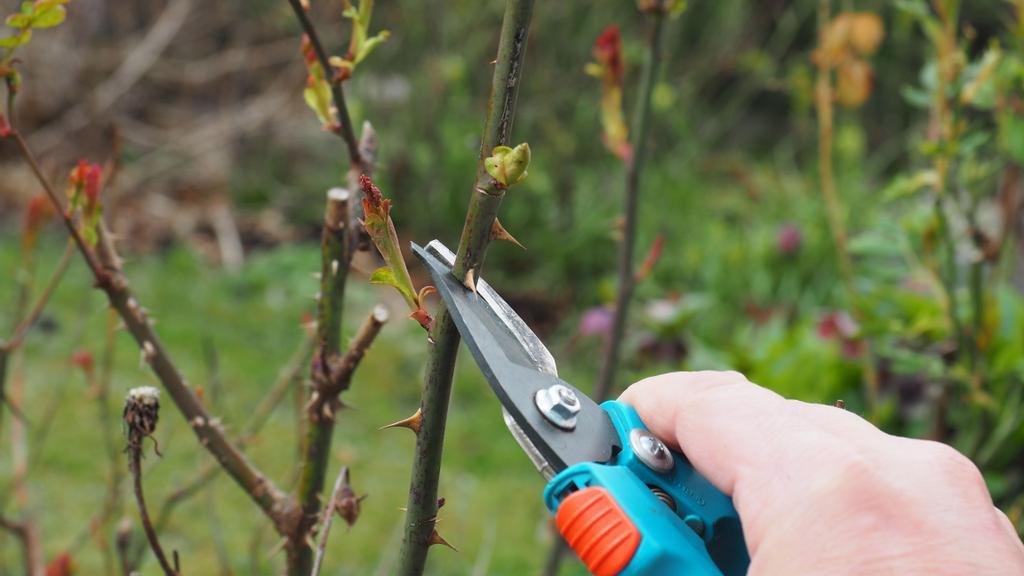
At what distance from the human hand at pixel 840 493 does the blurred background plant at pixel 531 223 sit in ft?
2.75

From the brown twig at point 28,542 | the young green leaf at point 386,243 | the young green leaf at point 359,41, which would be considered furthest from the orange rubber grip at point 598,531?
the brown twig at point 28,542

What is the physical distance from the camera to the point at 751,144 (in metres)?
7.15

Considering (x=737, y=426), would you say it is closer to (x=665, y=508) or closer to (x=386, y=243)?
(x=665, y=508)

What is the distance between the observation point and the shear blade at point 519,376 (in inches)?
35.9

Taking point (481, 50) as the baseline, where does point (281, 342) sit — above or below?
below

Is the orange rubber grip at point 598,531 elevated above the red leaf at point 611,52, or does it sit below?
below

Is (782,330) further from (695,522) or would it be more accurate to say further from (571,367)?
(695,522)

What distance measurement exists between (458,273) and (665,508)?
31 centimetres

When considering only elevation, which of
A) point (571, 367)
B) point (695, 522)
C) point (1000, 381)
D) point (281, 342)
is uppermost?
point (695, 522)

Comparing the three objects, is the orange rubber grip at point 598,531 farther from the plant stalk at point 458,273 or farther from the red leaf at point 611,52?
the red leaf at point 611,52

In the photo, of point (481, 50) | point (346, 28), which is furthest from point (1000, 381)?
point (346, 28)

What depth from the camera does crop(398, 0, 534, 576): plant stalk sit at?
2.58ft

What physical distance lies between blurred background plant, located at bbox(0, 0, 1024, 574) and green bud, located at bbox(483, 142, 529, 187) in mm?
803

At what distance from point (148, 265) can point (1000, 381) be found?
10.6ft
